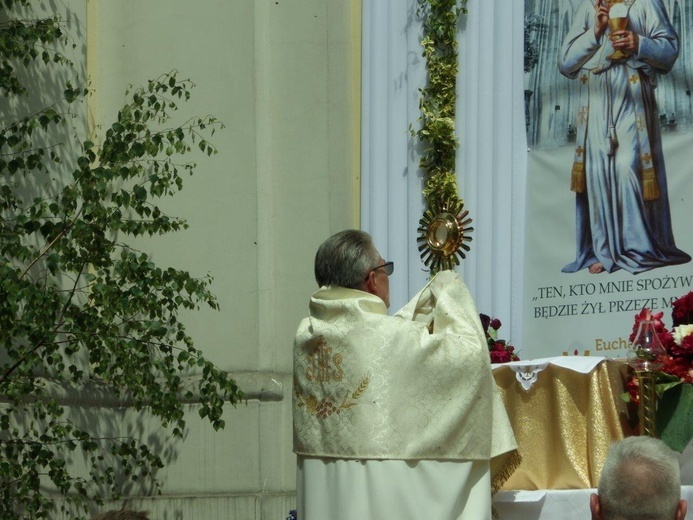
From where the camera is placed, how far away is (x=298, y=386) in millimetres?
4941

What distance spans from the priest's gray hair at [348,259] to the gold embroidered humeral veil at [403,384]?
43 millimetres

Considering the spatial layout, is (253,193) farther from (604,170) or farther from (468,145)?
(604,170)

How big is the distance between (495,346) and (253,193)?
6.62ft

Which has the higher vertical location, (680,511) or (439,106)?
(439,106)

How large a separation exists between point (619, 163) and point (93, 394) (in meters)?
3.08

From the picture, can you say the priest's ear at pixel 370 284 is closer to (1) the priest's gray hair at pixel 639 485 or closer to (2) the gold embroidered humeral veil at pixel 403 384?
(2) the gold embroidered humeral veil at pixel 403 384

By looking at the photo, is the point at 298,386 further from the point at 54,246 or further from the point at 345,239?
the point at 54,246

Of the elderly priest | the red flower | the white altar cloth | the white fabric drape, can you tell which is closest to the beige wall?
the white fabric drape

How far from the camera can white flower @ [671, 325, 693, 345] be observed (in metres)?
5.07

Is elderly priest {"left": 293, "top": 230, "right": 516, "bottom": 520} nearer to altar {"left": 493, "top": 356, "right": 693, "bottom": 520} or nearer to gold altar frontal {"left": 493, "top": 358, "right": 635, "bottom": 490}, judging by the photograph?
altar {"left": 493, "top": 356, "right": 693, "bottom": 520}

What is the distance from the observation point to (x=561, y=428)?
5.23m

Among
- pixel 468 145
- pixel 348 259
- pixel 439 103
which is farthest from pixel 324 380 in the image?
pixel 439 103

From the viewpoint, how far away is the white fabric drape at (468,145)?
721 cm

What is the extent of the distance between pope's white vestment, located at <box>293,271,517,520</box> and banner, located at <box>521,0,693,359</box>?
2151mm
